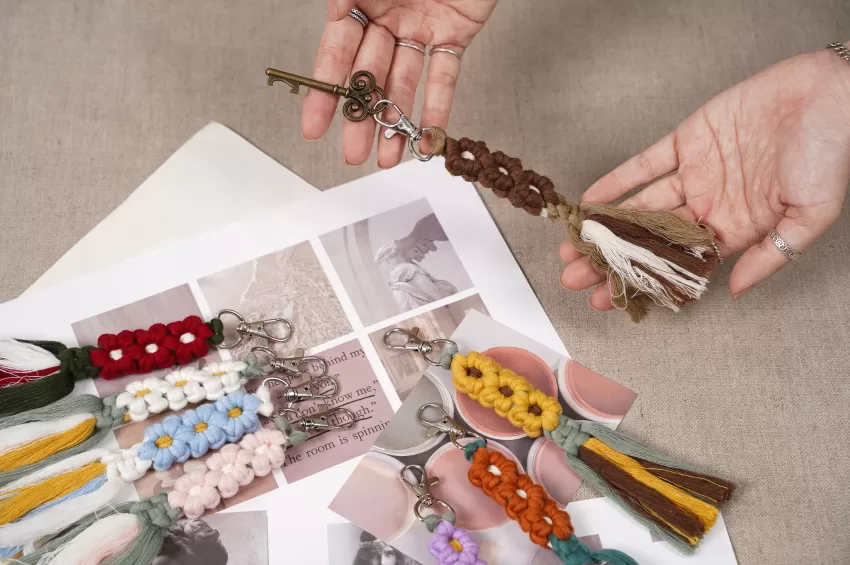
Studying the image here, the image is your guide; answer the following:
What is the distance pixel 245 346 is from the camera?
48.4 inches

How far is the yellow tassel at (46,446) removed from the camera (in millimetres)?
1079

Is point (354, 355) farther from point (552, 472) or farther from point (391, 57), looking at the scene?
point (391, 57)

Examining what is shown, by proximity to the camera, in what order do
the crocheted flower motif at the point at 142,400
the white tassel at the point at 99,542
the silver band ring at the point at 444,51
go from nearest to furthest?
the white tassel at the point at 99,542 → the crocheted flower motif at the point at 142,400 → the silver band ring at the point at 444,51

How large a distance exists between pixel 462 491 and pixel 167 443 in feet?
1.52

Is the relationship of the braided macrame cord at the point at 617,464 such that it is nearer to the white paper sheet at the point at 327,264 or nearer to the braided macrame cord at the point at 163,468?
the white paper sheet at the point at 327,264

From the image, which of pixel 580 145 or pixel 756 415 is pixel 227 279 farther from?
pixel 756 415

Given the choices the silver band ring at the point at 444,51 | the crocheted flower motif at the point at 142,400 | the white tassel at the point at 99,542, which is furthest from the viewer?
the silver band ring at the point at 444,51

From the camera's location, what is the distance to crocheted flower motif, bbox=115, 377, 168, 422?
1.13m

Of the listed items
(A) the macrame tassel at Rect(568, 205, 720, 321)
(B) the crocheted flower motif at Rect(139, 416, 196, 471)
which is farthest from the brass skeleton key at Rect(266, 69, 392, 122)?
(B) the crocheted flower motif at Rect(139, 416, 196, 471)

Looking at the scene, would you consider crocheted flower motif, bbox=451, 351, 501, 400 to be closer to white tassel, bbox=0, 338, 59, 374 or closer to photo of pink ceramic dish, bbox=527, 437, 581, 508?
photo of pink ceramic dish, bbox=527, 437, 581, 508

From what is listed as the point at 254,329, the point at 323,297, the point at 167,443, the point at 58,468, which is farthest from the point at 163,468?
the point at 323,297

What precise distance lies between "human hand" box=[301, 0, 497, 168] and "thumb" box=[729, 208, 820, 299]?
1.79ft

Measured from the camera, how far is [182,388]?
115 cm

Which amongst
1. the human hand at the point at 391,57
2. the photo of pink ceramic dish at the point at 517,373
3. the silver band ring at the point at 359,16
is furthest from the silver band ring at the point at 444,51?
the photo of pink ceramic dish at the point at 517,373
